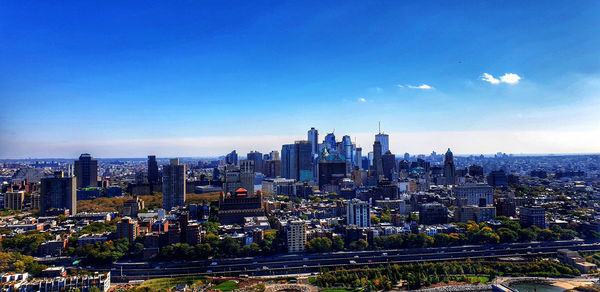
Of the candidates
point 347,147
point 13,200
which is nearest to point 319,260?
point 13,200

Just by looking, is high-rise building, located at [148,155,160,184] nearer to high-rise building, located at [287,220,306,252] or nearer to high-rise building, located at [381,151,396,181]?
high-rise building, located at [287,220,306,252]

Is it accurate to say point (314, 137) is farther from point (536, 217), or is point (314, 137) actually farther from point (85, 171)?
point (536, 217)

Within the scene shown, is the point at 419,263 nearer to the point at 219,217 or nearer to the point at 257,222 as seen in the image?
the point at 257,222

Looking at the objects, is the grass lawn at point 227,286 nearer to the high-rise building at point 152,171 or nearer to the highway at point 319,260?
the highway at point 319,260

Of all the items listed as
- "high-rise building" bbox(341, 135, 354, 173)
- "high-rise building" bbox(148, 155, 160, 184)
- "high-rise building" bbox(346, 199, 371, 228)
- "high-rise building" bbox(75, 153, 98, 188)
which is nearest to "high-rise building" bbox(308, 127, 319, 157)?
"high-rise building" bbox(341, 135, 354, 173)

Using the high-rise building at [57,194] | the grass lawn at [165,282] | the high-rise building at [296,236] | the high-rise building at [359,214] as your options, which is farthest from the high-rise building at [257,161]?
the grass lawn at [165,282]
